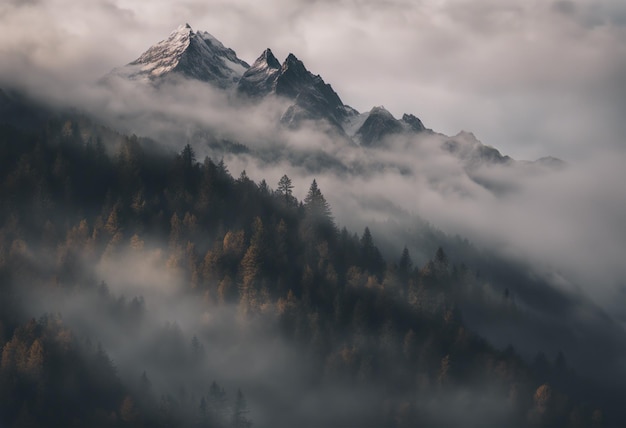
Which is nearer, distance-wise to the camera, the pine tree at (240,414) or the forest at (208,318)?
the forest at (208,318)

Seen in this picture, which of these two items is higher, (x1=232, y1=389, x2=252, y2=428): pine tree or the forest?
the forest

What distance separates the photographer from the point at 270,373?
522 feet

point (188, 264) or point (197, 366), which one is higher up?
point (188, 264)

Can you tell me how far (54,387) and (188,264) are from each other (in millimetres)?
41240

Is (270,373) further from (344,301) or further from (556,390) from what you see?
(556,390)

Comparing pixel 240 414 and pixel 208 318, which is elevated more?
pixel 208 318

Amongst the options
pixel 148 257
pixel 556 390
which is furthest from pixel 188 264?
pixel 556 390

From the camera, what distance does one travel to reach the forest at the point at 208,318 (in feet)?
469

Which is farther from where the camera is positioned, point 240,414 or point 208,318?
point 208,318

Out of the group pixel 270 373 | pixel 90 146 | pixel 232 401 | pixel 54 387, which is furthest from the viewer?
pixel 90 146

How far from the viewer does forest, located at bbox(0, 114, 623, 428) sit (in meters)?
143

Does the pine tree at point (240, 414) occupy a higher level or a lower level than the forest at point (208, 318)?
lower

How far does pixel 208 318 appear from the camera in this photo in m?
163

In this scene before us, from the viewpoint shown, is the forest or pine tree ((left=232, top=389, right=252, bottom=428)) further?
pine tree ((left=232, top=389, right=252, bottom=428))
